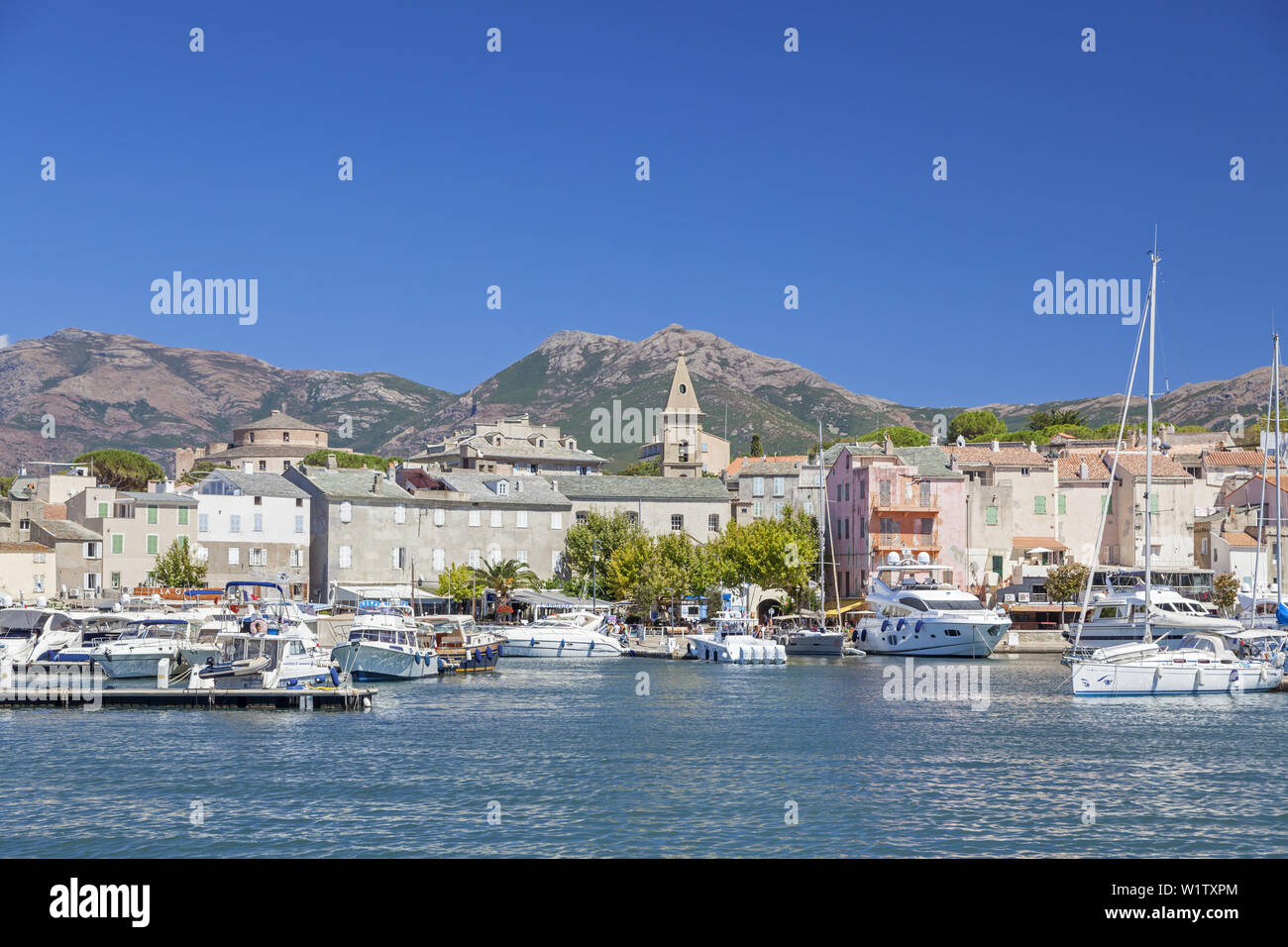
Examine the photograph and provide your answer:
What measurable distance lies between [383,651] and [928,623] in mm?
34183

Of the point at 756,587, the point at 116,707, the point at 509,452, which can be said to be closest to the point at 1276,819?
the point at 116,707

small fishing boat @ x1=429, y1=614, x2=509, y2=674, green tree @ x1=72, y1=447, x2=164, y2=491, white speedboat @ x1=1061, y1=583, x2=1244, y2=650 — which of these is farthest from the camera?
green tree @ x1=72, y1=447, x2=164, y2=491

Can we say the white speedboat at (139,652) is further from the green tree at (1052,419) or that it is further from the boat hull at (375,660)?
the green tree at (1052,419)

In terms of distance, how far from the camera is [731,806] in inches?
1121

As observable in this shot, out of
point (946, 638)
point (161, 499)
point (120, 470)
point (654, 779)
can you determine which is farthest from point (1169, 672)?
point (120, 470)

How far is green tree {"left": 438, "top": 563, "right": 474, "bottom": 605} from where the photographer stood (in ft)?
295

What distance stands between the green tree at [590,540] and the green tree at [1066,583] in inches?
1201

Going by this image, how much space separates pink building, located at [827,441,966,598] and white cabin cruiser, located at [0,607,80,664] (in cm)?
5100

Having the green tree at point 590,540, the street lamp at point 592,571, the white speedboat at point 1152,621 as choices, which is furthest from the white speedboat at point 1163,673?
the green tree at point 590,540

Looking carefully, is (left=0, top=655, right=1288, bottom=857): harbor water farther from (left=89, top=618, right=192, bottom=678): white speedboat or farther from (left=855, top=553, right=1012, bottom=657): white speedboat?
(left=855, top=553, right=1012, bottom=657): white speedboat

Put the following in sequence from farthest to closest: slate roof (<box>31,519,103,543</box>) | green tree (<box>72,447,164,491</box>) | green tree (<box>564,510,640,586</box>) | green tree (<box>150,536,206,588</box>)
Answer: green tree (<box>72,447,164,491</box>) → green tree (<box>564,510,640,586</box>) → slate roof (<box>31,519,103,543</box>) → green tree (<box>150,536,206,588</box>)

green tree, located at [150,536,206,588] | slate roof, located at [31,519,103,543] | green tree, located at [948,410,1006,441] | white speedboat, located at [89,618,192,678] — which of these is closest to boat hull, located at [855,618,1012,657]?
white speedboat, located at [89,618,192,678]

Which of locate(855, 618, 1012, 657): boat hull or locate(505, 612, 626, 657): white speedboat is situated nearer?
locate(855, 618, 1012, 657): boat hull
